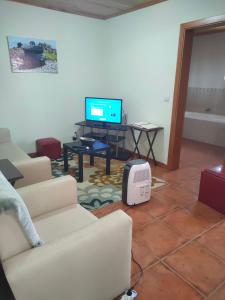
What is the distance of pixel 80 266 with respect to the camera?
1165mm

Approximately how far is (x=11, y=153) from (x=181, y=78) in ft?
8.42

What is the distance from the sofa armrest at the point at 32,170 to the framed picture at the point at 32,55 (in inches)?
79.3

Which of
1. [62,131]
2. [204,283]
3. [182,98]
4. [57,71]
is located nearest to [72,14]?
[57,71]

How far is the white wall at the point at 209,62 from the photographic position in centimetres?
509

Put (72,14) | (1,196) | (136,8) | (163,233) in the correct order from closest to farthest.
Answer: (1,196), (163,233), (136,8), (72,14)

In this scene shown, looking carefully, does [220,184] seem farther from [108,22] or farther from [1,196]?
[108,22]

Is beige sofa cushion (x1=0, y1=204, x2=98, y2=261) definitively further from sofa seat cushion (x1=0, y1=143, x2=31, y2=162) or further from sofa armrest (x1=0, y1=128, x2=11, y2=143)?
sofa armrest (x1=0, y1=128, x2=11, y2=143)

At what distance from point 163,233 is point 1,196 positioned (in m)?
1.61

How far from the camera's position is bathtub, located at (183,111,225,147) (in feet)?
16.4

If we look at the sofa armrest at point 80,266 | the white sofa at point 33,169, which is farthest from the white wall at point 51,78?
the sofa armrest at point 80,266

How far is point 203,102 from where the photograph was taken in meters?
5.59

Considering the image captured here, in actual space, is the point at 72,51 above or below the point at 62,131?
above

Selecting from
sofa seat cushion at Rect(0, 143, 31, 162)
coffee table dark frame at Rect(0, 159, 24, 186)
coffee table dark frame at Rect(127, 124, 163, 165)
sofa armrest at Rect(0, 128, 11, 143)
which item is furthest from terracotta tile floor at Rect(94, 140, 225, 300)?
sofa armrest at Rect(0, 128, 11, 143)

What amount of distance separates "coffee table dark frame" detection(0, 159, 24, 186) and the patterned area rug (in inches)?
39.3
